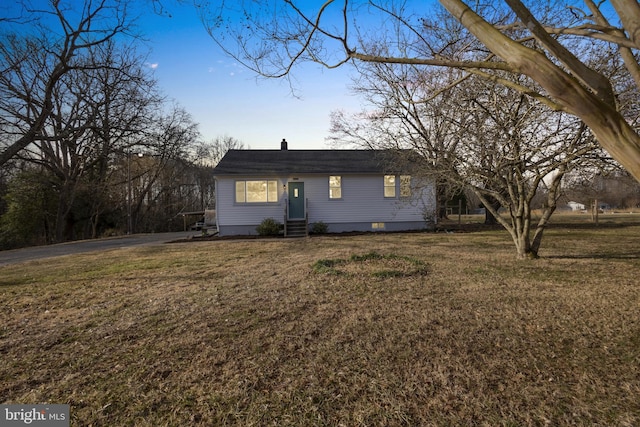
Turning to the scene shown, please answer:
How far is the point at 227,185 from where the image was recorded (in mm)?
16094

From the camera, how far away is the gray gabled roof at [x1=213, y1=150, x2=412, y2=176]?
16.2 metres

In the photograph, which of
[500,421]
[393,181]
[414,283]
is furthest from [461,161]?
[393,181]

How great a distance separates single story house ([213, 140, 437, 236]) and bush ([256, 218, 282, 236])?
1.70ft

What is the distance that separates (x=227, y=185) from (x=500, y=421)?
15.4m

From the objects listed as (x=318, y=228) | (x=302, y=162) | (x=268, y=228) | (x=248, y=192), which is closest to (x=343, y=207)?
(x=318, y=228)

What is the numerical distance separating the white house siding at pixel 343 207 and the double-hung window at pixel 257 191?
0.23 metres

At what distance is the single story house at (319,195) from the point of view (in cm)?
1616

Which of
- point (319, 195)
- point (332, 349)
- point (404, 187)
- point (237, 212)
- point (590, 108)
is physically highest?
point (404, 187)

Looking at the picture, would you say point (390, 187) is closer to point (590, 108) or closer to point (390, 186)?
point (390, 186)

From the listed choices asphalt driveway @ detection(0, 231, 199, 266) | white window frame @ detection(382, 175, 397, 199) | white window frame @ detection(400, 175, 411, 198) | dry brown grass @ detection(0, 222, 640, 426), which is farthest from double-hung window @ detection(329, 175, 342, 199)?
dry brown grass @ detection(0, 222, 640, 426)

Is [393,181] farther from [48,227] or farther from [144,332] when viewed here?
[48,227]

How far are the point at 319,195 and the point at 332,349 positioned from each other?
13667 millimetres

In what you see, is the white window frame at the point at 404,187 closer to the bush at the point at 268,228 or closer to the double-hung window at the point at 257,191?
the double-hung window at the point at 257,191

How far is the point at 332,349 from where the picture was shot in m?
3.16
